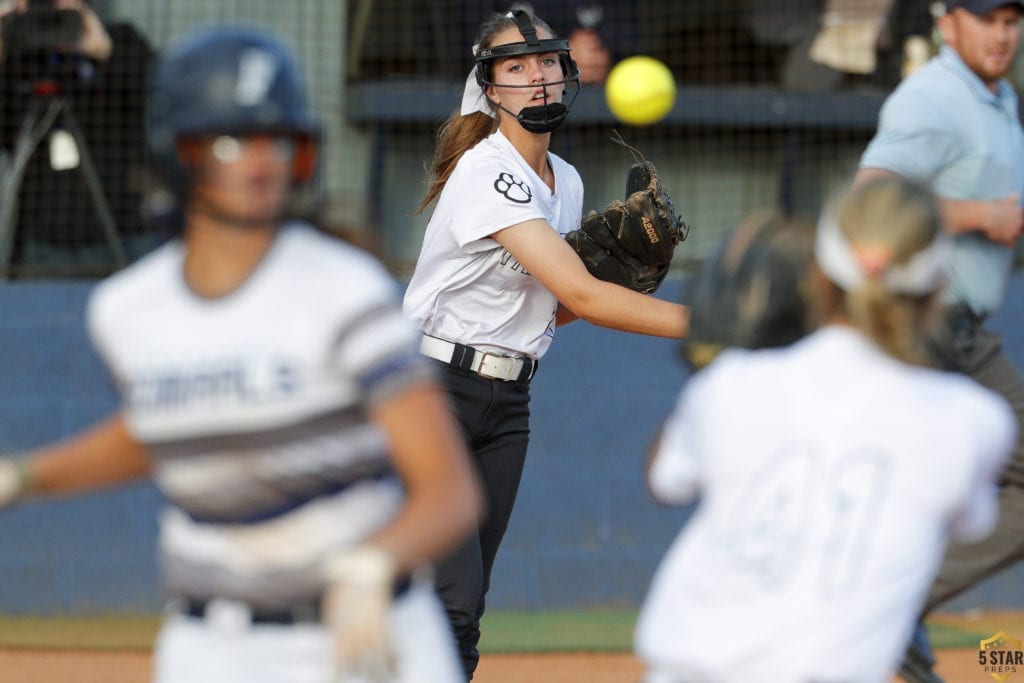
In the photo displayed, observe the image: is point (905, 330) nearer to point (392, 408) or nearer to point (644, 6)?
point (392, 408)

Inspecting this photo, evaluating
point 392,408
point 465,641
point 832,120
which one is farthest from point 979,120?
A: point 832,120

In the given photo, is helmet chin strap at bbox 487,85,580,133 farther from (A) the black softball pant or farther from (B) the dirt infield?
(B) the dirt infield

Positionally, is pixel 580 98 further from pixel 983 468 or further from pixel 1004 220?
pixel 983 468

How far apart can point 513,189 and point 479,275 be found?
276 mm

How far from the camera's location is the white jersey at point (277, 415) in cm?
212

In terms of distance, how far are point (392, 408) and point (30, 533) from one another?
17.4 feet

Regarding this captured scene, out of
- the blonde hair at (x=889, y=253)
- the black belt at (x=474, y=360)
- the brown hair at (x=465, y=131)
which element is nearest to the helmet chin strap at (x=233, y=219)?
the blonde hair at (x=889, y=253)

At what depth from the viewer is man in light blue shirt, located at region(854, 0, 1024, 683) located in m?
4.17

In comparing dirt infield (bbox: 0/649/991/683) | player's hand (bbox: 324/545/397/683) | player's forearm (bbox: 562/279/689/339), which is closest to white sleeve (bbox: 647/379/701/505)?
player's hand (bbox: 324/545/397/683)

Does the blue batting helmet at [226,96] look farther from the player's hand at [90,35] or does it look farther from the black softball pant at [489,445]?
the player's hand at [90,35]

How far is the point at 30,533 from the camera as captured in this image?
22.8 ft

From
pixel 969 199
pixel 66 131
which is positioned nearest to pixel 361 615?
pixel 969 199

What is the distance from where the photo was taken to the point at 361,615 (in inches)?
76.4

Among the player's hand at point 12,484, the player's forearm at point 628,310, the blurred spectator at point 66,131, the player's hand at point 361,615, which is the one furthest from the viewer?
the blurred spectator at point 66,131
